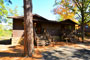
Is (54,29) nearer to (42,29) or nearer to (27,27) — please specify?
(42,29)

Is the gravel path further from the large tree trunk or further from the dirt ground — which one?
the large tree trunk

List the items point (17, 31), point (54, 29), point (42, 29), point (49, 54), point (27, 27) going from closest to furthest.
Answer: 1. point (27, 27)
2. point (49, 54)
3. point (17, 31)
4. point (42, 29)
5. point (54, 29)

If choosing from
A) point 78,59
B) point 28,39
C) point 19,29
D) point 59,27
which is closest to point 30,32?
point 28,39

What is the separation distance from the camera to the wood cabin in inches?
408

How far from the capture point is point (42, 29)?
12.5 metres

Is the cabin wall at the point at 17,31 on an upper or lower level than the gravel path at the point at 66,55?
upper

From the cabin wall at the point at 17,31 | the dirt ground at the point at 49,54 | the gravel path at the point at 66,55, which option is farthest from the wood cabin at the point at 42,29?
the gravel path at the point at 66,55

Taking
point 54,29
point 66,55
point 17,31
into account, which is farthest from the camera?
point 54,29

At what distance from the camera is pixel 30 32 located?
5008mm

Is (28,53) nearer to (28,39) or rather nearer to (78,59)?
(28,39)

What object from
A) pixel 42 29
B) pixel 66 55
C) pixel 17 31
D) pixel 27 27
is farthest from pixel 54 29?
pixel 27 27

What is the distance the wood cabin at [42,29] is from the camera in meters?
10.4

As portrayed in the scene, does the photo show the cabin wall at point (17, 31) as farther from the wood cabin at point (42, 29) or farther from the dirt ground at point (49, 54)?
the dirt ground at point (49, 54)

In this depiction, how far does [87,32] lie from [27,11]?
20.3m
